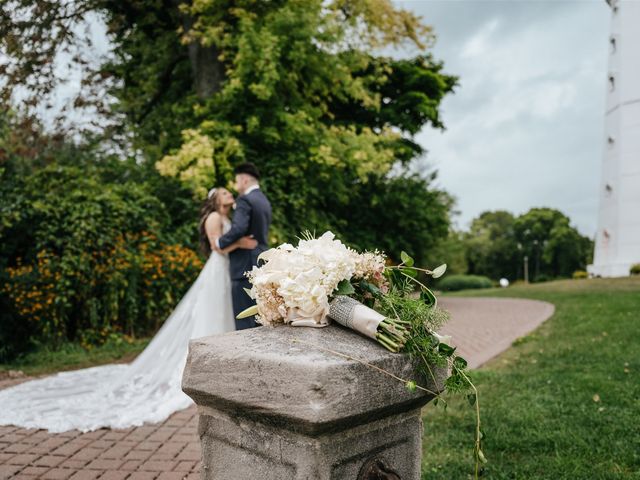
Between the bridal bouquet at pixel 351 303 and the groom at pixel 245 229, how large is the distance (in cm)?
348

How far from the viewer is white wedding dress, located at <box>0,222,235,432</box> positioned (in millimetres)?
4875

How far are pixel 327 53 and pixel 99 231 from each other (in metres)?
→ 5.82

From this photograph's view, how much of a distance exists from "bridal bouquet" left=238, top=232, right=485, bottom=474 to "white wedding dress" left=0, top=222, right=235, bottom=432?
3225 millimetres

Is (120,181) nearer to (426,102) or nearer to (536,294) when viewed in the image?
(426,102)

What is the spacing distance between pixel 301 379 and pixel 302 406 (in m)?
0.08

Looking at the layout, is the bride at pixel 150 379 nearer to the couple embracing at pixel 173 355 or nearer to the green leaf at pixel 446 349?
the couple embracing at pixel 173 355

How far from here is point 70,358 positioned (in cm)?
777

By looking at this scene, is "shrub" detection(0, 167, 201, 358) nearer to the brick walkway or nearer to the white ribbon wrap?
the brick walkway

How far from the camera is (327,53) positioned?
1130 cm

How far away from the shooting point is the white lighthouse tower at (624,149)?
25750 millimetres

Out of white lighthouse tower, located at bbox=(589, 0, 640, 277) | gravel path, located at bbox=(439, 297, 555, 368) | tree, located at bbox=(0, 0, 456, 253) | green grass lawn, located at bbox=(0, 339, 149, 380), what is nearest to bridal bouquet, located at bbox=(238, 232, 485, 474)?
gravel path, located at bbox=(439, 297, 555, 368)

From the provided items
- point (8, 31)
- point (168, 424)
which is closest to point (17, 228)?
point (8, 31)

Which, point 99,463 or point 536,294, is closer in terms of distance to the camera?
point 99,463

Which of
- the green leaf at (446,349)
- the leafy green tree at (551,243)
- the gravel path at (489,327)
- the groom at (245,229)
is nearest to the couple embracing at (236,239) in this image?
the groom at (245,229)
